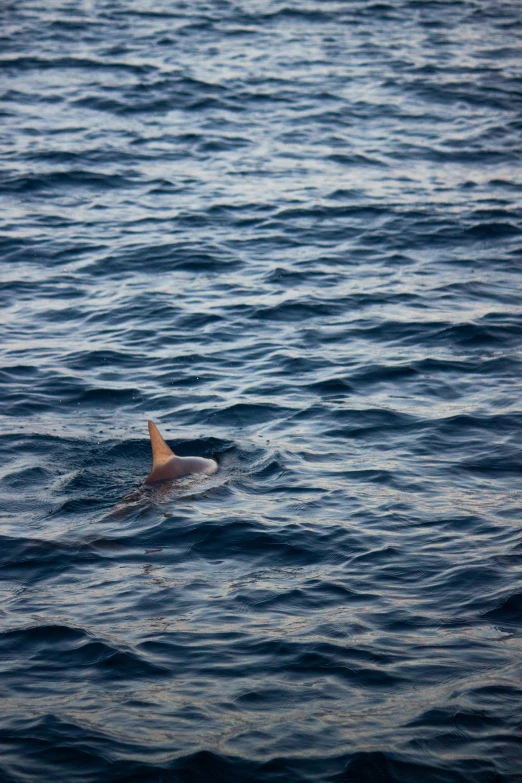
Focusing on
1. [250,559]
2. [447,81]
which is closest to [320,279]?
[250,559]

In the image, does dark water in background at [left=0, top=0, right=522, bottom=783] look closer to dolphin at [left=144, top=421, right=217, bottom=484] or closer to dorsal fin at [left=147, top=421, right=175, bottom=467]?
dolphin at [left=144, top=421, right=217, bottom=484]

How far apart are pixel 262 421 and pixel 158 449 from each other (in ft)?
7.33

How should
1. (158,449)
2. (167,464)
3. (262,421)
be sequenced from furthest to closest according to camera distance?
1. (262,421)
2. (167,464)
3. (158,449)

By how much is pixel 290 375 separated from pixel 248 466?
9.50 ft

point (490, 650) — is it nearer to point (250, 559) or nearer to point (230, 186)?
point (250, 559)

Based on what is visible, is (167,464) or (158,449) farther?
(167,464)

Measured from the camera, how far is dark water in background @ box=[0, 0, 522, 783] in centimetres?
730

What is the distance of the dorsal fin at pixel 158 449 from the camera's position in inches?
426

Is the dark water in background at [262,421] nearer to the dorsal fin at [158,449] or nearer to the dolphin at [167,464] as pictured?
the dolphin at [167,464]

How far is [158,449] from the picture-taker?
10977 millimetres

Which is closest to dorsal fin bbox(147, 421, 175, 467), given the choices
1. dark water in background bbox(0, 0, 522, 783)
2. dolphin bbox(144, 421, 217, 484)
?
dolphin bbox(144, 421, 217, 484)

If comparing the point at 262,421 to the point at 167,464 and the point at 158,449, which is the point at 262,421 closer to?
the point at 167,464

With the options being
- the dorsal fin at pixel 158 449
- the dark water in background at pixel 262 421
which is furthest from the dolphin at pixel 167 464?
the dark water in background at pixel 262 421

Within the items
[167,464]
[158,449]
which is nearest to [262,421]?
[167,464]
